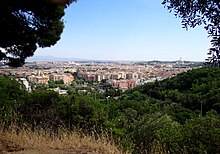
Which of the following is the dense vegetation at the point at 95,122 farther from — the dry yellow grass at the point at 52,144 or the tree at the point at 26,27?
the tree at the point at 26,27

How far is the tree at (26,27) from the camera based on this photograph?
4.95m

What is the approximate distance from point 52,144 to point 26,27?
2.06 metres

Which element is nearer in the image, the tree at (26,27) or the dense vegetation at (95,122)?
the tree at (26,27)

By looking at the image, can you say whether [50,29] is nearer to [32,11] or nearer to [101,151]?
[32,11]

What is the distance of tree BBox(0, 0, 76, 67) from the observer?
4.95m

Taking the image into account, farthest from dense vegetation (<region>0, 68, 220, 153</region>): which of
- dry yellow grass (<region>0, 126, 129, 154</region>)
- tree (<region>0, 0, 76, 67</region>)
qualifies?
tree (<region>0, 0, 76, 67</region>)

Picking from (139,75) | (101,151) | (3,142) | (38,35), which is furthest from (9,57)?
(139,75)

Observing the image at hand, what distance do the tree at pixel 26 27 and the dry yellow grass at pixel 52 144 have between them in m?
1.60

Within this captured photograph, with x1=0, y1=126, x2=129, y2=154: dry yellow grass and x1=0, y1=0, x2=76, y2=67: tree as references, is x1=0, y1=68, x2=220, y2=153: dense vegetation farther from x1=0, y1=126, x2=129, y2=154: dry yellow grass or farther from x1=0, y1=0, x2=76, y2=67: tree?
x1=0, y1=0, x2=76, y2=67: tree

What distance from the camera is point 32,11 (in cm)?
516

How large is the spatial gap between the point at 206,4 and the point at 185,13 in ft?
0.70

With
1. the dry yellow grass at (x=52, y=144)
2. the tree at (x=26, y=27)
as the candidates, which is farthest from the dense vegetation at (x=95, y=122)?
the tree at (x=26, y=27)

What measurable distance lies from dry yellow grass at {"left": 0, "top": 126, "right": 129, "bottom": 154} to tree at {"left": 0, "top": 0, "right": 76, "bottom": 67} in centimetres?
160

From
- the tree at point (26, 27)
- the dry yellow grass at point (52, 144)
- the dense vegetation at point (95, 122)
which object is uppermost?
the tree at point (26, 27)
